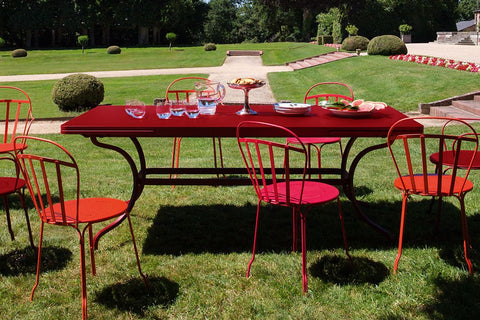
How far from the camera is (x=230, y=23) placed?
199 feet

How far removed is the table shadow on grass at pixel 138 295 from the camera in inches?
121

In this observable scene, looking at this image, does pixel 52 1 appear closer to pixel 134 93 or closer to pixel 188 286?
pixel 134 93

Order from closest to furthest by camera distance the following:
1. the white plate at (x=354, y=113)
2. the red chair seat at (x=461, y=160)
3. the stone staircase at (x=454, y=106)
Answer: the white plate at (x=354, y=113), the red chair seat at (x=461, y=160), the stone staircase at (x=454, y=106)

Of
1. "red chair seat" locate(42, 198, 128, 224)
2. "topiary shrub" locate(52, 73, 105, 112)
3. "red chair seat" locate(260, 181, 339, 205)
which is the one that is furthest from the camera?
"topiary shrub" locate(52, 73, 105, 112)

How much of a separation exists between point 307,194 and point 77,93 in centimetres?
927

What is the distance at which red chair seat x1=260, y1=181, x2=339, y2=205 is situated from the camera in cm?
325

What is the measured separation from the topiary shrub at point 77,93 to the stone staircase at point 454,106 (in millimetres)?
7149

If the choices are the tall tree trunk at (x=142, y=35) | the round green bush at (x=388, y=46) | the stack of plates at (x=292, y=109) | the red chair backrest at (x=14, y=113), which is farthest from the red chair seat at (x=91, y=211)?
the tall tree trunk at (x=142, y=35)

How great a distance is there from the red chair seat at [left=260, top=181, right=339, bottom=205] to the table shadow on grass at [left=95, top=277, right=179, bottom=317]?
0.84 meters

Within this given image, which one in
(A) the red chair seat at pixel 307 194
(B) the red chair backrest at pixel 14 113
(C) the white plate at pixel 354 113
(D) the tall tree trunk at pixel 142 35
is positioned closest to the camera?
(A) the red chair seat at pixel 307 194

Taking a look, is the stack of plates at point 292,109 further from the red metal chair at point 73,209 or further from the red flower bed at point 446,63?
the red flower bed at point 446,63

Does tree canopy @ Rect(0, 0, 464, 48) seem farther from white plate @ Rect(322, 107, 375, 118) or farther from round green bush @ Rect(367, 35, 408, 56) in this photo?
white plate @ Rect(322, 107, 375, 118)

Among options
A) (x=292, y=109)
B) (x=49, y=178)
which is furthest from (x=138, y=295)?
(x=49, y=178)

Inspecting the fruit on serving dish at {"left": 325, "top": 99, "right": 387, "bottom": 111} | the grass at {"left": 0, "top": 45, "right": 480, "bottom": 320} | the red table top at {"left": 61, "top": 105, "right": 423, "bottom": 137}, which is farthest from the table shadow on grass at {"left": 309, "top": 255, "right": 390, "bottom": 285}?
the fruit on serving dish at {"left": 325, "top": 99, "right": 387, "bottom": 111}
